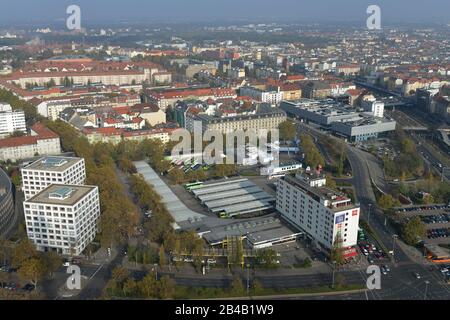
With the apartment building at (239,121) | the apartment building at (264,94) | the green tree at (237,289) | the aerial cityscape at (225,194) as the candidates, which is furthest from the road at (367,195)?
the apartment building at (264,94)

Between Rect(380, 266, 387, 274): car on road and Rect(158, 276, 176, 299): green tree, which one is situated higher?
Rect(158, 276, 176, 299): green tree

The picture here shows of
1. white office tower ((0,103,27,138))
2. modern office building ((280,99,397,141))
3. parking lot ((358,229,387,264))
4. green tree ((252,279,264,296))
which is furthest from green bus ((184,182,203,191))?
white office tower ((0,103,27,138))

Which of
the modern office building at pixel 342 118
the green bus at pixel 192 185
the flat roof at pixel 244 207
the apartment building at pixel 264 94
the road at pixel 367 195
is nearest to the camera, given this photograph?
the road at pixel 367 195

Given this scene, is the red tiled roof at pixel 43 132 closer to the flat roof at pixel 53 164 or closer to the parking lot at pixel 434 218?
the flat roof at pixel 53 164

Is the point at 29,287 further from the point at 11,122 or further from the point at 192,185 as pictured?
the point at 11,122

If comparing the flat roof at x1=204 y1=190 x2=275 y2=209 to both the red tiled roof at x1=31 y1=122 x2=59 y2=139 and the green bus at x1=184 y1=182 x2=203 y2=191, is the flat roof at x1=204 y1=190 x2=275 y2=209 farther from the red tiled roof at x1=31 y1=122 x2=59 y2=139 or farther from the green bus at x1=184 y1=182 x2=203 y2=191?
the red tiled roof at x1=31 y1=122 x2=59 y2=139
